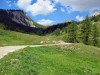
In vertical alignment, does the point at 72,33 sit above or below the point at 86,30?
below

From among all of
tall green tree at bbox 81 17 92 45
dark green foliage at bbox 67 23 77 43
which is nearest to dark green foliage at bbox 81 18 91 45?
tall green tree at bbox 81 17 92 45

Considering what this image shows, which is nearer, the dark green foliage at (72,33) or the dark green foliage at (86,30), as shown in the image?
the dark green foliage at (86,30)

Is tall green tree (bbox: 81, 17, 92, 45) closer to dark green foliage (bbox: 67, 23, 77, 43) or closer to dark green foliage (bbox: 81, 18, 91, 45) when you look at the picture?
dark green foliage (bbox: 81, 18, 91, 45)

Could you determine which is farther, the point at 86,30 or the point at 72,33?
the point at 72,33

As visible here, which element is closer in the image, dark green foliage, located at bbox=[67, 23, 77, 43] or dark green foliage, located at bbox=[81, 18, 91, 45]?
dark green foliage, located at bbox=[81, 18, 91, 45]

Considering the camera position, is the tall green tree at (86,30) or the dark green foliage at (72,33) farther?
the dark green foliage at (72,33)

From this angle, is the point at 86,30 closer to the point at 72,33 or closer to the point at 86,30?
the point at 86,30

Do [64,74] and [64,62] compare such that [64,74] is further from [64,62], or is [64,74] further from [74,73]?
[64,62]

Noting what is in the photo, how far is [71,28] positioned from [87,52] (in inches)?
3607

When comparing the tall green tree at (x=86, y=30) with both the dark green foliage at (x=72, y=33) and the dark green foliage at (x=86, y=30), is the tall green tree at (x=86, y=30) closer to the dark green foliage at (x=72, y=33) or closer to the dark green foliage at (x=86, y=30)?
the dark green foliage at (x=86, y=30)

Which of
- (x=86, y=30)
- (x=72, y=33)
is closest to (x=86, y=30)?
(x=86, y=30)

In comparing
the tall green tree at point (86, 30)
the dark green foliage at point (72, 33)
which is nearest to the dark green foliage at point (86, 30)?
the tall green tree at point (86, 30)

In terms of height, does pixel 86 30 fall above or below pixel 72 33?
above

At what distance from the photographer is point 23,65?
22.9 meters
